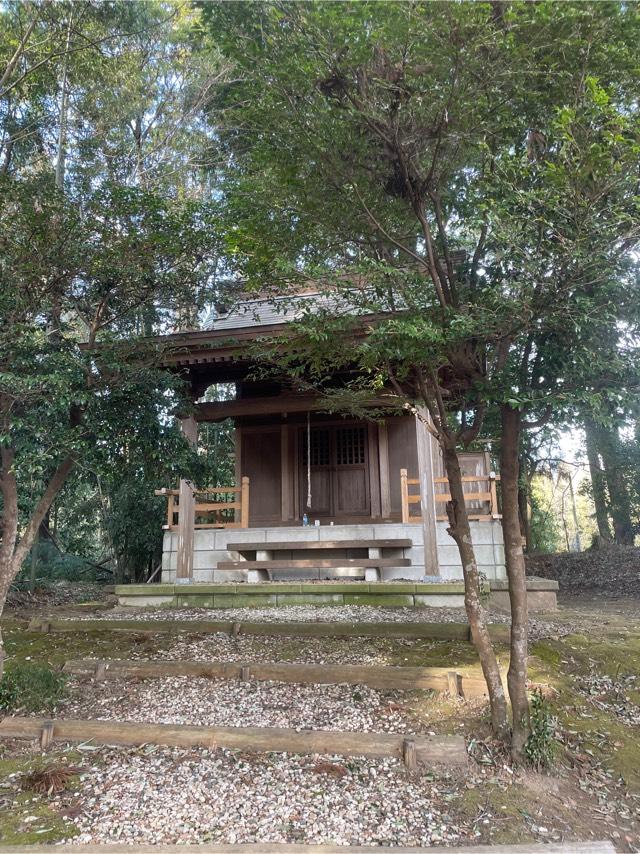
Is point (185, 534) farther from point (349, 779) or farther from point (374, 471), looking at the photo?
point (349, 779)

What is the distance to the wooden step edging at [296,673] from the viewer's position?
4.20m

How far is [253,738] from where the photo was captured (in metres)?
3.52

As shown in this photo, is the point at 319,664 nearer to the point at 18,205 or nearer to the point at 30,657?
the point at 30,657

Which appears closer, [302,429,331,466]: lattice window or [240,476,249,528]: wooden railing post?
[240,476,249,528]: wooden railing post

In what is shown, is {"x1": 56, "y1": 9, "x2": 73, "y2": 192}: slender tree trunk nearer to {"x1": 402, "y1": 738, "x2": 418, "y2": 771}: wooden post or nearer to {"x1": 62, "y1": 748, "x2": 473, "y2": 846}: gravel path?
{"x1": 62, "y1": 748, "x2": 473, "y2": 846}: gravel path

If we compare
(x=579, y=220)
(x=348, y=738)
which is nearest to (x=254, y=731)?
(x=348, y=738)

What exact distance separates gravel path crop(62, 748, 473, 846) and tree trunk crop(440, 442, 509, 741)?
0.55 meters

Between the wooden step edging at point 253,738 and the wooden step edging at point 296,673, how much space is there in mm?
799

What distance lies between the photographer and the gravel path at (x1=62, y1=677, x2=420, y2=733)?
12.6 ft

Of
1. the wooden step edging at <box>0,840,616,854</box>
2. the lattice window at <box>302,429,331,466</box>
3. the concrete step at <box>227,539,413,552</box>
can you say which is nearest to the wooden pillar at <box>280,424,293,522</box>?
the lattice window at <box>302,429,331,466</box>

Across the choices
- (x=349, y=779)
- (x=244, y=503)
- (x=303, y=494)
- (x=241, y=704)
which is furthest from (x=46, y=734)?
(x=303, y=494)

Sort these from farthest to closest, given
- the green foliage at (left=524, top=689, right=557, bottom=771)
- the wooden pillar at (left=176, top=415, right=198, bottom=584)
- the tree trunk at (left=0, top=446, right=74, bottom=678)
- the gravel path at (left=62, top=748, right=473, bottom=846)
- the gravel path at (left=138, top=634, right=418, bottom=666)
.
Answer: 1. the wooden pillar at (left=176, top=415, right=198, bottom=584)
2. the gravel path at (left=138, top=634, right=418, bottom=666)
3. the tree trunk at (left=0, top=446, right=74, bottom=678)
4. the green foliage at (left=524, top=689, right=557, bottom=771)
5. the gravel path at (left=62, top=748, right=473, bottom=846)

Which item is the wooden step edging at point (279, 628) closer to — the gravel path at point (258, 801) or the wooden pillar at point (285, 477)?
the gravel path at point (258, 801)

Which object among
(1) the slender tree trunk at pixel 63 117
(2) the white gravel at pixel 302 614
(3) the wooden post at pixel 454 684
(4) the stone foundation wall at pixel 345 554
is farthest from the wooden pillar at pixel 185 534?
(3) the wooden post at pixel 454 684
